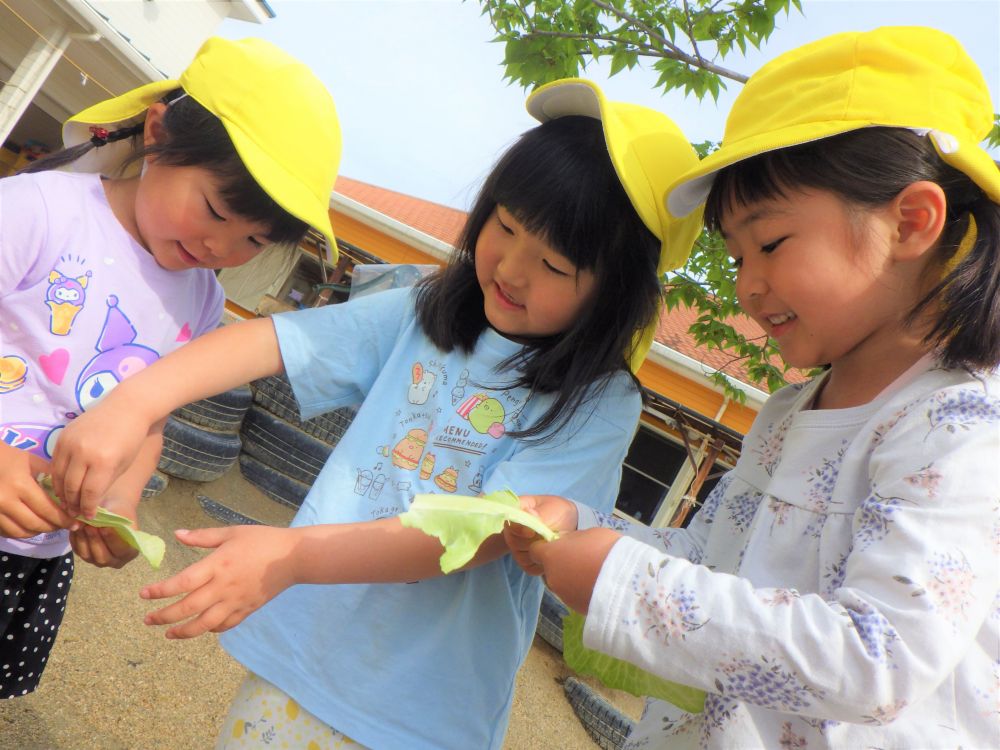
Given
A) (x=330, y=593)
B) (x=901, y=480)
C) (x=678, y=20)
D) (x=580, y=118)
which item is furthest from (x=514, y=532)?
(x=678, y=20)

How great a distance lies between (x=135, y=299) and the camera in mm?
1761

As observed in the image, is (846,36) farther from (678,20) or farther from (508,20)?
(508,20)

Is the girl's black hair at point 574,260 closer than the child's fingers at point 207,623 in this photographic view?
No

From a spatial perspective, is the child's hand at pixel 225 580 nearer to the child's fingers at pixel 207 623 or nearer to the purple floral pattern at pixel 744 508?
the child's fingers at pixel 207 623

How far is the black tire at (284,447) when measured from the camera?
5688 millimetres

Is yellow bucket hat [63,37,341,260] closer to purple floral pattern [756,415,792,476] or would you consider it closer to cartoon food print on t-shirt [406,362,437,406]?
cartoon food print on t-shirt [406,362,437,406]

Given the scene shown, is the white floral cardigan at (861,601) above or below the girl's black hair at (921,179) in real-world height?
below

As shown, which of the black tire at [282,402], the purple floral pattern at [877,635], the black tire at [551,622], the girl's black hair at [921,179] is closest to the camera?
the purple floral pattern at [877,635]

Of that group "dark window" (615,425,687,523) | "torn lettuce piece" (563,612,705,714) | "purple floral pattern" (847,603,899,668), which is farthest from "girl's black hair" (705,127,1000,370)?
"dark window" (615,425,687,523)

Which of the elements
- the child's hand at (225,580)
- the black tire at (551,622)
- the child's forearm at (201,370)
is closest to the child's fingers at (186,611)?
the child's hand at (225,580)

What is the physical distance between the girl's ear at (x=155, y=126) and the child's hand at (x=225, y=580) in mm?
1148

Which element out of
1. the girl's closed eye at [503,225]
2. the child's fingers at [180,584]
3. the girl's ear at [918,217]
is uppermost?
the girl's ear at [918,217]

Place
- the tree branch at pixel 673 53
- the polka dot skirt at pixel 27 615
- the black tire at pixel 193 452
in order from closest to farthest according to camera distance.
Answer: the polka dot skirt at pixel 27 615 → the tree branch at pixel 673 53 → the black tire at pixel 193 452

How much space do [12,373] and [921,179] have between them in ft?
6.50
